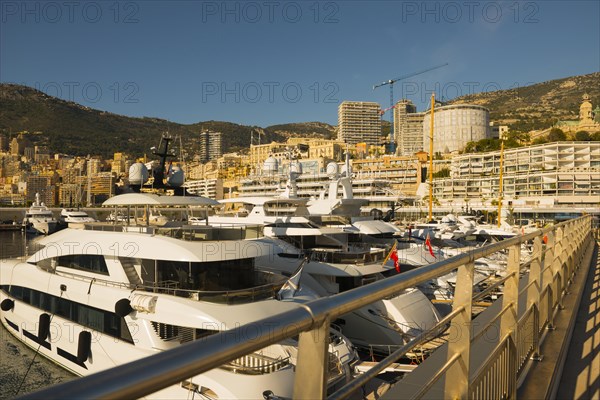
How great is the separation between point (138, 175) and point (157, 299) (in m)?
4.87

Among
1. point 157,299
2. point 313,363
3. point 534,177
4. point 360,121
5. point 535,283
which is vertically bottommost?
point 157,299

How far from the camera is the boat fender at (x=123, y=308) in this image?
873 cm

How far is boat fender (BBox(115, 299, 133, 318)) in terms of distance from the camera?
344 inches

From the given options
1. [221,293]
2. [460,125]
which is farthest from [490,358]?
[460,125]

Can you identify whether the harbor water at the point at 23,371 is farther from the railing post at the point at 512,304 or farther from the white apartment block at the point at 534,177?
the white apartment block at the point at 534,177

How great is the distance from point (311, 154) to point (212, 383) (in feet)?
393

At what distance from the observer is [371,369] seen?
142 cm

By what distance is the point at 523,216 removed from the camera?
60.2m

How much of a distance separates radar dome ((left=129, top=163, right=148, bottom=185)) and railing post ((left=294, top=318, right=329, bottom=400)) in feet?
39.3

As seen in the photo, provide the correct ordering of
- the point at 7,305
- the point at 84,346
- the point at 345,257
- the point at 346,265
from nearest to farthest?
the point at 84,346 < the point at 7,305 < the point at 346,265 < the point at 345,257

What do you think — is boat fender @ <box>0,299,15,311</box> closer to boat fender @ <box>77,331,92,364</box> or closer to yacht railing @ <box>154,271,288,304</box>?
boat fender @ <box>77,331,92,364</box>

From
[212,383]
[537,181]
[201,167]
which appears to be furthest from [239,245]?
[201,167]

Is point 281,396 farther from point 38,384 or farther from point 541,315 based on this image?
Result: point 38,384

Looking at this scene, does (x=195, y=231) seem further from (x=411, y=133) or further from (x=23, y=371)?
(x=411, y=133)
